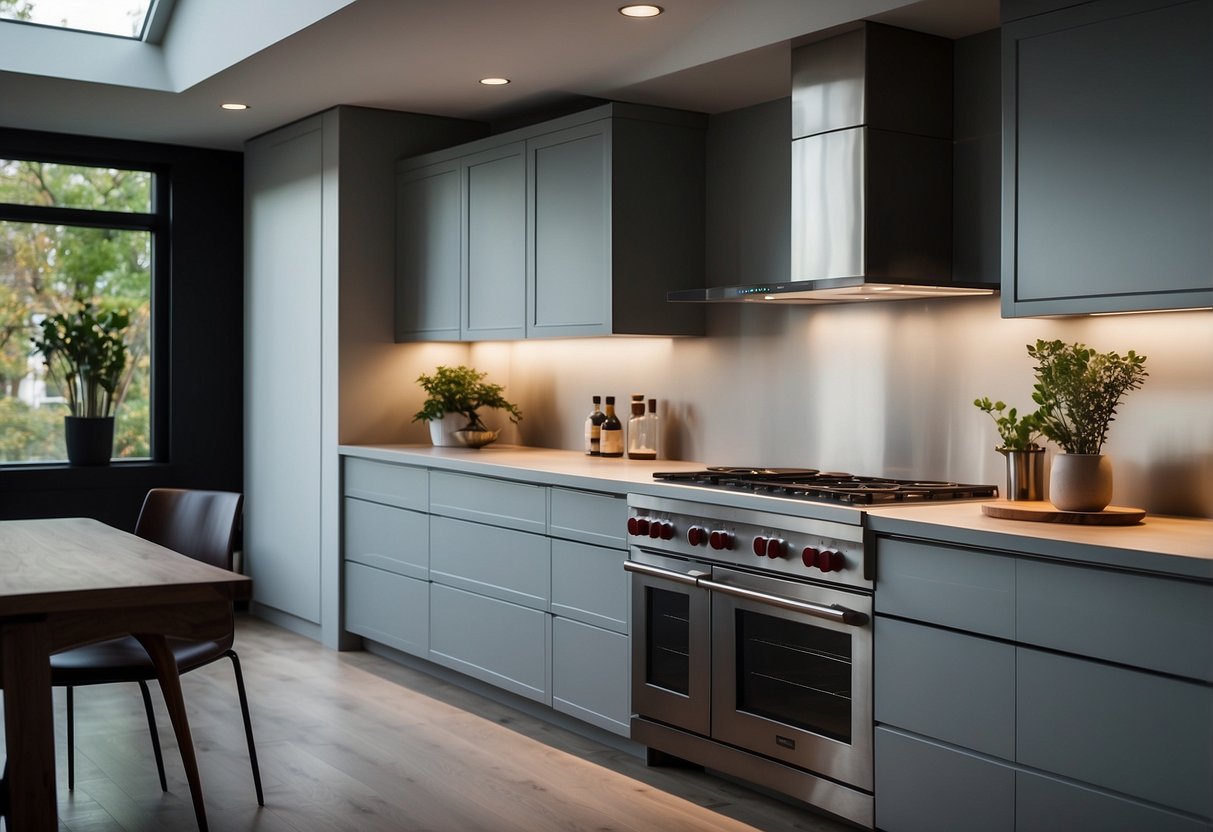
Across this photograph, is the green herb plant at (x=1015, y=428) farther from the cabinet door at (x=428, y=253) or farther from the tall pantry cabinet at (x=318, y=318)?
the tall pantry cabinet at (x=318, y=318)

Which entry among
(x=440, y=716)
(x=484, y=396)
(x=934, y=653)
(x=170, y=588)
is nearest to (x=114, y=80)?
(x=484, y=396)

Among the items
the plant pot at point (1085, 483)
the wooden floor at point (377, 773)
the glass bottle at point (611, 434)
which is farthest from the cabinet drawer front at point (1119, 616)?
the glass bottle at point (611, 434)

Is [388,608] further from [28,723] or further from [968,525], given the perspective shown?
[968,525]

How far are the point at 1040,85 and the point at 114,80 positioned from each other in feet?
11.9

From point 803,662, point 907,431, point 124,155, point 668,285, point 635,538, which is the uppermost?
point 124,155

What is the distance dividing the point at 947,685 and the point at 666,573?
991 millimetres

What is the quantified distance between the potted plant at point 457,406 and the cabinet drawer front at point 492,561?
554mm

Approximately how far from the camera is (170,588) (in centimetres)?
247

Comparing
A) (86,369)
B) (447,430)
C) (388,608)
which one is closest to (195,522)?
(388,608)

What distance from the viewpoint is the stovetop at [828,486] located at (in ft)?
10.2

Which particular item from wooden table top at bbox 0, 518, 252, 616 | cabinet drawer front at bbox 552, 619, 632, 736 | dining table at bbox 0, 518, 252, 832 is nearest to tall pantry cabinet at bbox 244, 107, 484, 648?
cabinet drawer front at bbox 552, 619, 632, 736

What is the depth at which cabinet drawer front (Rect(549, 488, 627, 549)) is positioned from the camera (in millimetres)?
3750

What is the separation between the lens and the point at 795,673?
3174 millimetres

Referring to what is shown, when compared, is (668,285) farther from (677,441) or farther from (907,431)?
(907,431)
